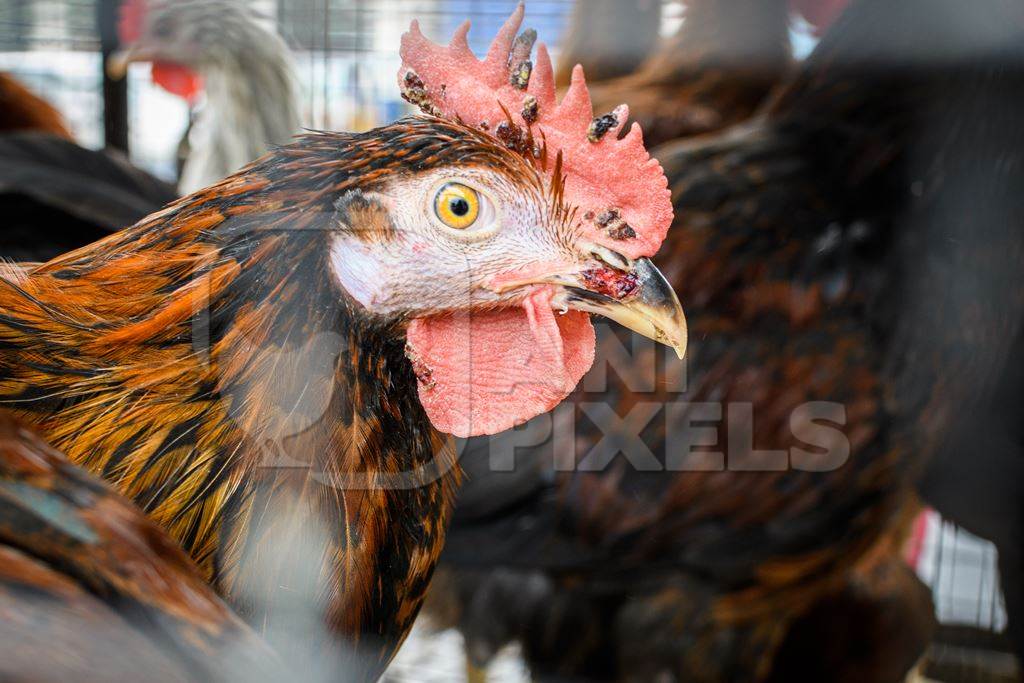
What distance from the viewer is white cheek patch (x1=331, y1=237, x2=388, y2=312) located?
2.20 feet

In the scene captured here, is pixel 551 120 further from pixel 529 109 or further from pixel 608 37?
pixel 608 37

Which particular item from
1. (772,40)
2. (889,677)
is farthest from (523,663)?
(772,40)

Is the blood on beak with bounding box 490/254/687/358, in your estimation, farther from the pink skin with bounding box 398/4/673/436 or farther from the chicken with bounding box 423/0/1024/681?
the chicken with bounding box 423/0/1024/681

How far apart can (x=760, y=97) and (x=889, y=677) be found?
131 cm

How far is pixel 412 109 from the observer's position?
130 cm

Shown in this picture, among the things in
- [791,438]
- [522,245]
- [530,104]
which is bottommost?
[791,438]

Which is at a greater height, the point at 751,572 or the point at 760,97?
the point at 760,97

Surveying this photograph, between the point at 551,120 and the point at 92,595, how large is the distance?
1.74 feet

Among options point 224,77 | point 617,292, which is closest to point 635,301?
point 617,292

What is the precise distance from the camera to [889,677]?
1.86 meters

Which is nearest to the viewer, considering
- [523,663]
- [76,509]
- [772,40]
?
[76,509]

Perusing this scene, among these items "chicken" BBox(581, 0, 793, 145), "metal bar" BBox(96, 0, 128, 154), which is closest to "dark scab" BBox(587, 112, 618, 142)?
"metal bar" BBox(96, 0, 128, 154)

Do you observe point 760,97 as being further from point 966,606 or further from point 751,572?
point 966,606

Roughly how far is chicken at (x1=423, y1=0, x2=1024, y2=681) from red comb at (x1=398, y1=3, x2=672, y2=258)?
1.97 ft
